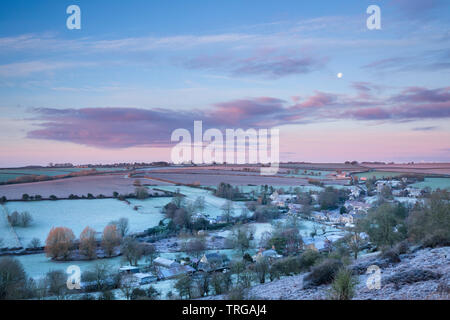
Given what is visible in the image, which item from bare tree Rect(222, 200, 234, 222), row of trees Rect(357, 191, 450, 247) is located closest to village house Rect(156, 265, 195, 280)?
row of trees Rect(357, 191, 450, 247)

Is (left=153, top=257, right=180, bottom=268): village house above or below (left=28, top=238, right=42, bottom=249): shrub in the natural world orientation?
below

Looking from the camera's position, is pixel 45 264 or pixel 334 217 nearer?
pixel 45 264

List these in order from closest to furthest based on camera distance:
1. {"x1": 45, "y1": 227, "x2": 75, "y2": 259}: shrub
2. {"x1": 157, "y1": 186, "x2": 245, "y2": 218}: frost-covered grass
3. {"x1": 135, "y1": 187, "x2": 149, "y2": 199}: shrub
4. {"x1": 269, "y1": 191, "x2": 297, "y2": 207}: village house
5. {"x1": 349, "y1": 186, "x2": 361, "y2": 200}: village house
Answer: {"x1": 45, "y1": 227, "x2": 75, "y2": 259}: shrub < {"x1": 157, "y1": 186, "x2": 245, "y2": 218}: frost-covered grass < {"x1": 135, "y1": 187, "x2": 149, "y2": 199}: shrub < {"x1": 349, "y1": 186, "x2": 361, "y2": 200}: village house < {"x1": 269, "y1": 191, "x2": 297, "y2": 207}: village house

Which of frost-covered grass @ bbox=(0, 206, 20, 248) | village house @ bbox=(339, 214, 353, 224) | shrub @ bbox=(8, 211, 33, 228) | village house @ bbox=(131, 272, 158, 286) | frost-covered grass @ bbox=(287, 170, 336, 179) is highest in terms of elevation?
frost-covered grass @ bbox=(287, 170, 336, 179)

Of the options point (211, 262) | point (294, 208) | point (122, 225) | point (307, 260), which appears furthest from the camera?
point (294, 208)

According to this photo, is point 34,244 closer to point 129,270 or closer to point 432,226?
point 129,270

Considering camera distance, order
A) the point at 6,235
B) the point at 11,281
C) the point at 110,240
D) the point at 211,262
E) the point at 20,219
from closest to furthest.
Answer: the point at 11,281 < the point at 211,262 < the point at 110,240 < the point at 6,235 < the point at 20,219

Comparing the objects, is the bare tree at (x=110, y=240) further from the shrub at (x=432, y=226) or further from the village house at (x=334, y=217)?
the village house at (x=334, y=217)

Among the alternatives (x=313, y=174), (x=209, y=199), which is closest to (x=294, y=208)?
(x=209, y=199)

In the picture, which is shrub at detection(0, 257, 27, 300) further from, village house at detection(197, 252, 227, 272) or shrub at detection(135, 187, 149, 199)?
shrub at detection(135, 187, 149, 199)

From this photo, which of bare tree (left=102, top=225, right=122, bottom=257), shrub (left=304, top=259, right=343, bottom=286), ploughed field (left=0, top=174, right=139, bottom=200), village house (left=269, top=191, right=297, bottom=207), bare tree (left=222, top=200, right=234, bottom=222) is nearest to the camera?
shrub (left=304, top=259, right=343, bottom=286)
